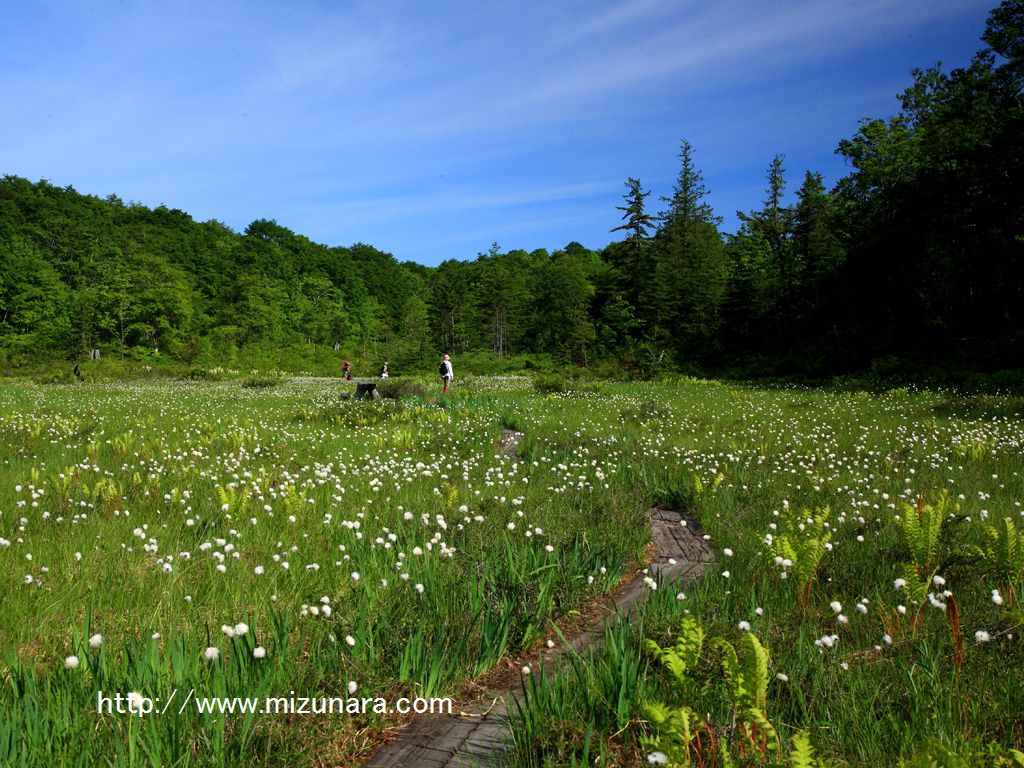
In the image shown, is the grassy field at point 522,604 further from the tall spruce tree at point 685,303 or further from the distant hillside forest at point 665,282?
the tall spruce tree at point 685,303

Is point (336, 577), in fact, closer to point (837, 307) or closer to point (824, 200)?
point (837, 307)

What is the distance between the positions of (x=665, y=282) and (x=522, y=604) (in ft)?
166

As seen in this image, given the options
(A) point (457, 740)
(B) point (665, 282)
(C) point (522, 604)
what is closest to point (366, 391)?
(C) point (522, 604)

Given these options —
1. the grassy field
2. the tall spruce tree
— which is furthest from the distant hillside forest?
the grassy field

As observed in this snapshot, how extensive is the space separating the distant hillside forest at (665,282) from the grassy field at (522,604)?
2600 cm

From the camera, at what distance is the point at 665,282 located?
50938 mm

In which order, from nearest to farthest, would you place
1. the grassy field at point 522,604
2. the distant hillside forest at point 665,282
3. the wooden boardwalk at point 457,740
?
1. the grassy field at point 522,604
2. the wooden boardwalk at point 457,740
3. the distant hillside forest at point 665,282

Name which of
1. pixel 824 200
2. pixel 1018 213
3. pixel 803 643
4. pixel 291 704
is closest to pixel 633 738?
pixel 803 643

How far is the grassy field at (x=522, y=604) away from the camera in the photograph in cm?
246

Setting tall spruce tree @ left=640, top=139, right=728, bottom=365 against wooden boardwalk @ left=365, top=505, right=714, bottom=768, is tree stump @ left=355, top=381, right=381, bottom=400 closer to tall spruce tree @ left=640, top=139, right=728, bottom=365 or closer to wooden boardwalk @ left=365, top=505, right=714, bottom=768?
wooden boardwalk @ left=365, top=505, right=714, bottom=768

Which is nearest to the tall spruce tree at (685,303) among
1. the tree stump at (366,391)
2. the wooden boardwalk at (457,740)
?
the tree stump at (366,391)

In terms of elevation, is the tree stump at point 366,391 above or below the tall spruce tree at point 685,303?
below

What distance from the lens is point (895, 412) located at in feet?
46.4

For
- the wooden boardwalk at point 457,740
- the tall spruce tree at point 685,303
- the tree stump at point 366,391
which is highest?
the tall spruce tree at point 685,303
